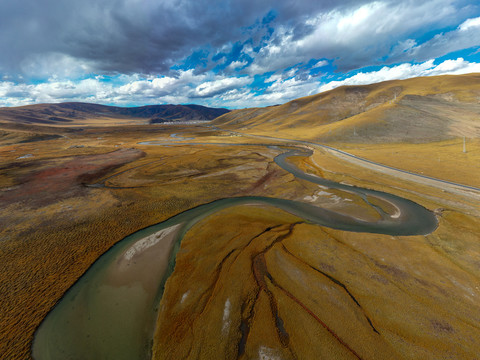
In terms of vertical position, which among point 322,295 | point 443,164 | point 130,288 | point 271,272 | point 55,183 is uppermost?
point 443,164

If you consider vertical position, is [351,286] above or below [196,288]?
above

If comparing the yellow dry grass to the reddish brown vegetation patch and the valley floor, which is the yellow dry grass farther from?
the reddish brown vegetation patch

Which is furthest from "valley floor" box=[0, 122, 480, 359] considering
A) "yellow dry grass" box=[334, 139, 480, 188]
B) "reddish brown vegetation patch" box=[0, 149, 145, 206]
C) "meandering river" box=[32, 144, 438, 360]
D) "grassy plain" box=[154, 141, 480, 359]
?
"yellow dry grass" box=[334, 139, 480, 188]

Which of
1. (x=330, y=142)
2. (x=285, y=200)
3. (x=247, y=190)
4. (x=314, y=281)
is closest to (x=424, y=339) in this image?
(x=314, y=281)

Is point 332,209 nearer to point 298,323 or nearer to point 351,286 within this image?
point 351,286

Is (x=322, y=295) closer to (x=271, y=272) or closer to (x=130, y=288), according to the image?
(x=271, y=272)

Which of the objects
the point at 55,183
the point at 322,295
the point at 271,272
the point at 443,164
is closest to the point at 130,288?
the point at 271,272

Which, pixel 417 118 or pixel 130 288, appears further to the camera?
pixel 417 118

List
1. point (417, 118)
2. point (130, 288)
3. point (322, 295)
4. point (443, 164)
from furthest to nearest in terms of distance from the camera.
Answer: point (417, 118), point (443, 164), point (130, 288), point (322, 295)

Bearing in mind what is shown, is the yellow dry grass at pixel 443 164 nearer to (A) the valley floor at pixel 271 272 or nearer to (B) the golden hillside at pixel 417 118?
(A) the valley floor at pixel 271 272
